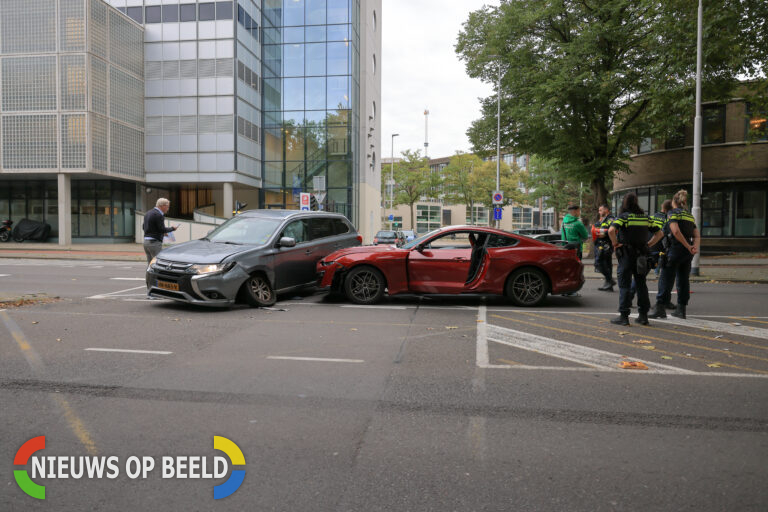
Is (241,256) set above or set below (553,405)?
above

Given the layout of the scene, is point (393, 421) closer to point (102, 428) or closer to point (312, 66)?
point (102, 428)

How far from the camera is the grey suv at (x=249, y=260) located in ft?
28.3

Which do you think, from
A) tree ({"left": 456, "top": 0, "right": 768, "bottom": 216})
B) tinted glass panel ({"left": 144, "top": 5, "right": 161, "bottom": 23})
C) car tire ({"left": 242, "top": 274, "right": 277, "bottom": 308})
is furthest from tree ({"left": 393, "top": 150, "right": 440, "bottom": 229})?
car tire ({"left": 242, "top": 274, "right": 277, "bottom": 308})

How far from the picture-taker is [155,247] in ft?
37.3

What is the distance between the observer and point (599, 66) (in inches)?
834

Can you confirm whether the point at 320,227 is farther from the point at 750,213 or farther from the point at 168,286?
the point at 750,213

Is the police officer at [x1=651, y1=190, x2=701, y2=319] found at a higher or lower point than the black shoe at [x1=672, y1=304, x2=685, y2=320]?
higher

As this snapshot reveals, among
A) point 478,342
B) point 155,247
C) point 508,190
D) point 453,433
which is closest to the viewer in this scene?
point 453,433

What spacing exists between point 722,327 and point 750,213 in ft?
76.0

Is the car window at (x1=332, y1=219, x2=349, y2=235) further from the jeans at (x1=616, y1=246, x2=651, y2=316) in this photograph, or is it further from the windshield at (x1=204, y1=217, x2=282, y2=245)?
the jeans at (x1=616, y1=246, x2=651, y2=316)

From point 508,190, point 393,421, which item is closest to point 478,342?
point 393,421

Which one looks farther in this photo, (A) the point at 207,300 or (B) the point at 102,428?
(A) the point at 207,300

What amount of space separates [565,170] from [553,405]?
70.6 ft

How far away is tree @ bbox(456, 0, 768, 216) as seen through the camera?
16.2 meters
